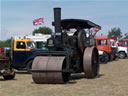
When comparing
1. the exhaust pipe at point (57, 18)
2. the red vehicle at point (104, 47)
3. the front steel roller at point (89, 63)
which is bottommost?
the red vehicle at point (104, 47)

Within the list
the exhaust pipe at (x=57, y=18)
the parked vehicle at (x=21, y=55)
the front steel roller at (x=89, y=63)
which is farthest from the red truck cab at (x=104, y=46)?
the exhaust pipe at (x=57, y=18)

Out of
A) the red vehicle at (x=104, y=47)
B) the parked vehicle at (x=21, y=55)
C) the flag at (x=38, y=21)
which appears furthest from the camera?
the flag at (x=38, y=21)

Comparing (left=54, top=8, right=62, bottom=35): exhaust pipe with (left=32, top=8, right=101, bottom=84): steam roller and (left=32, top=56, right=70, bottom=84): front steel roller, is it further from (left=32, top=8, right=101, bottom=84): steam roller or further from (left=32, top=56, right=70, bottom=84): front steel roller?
(left=32, top=56, right=70, bottom=84): front steel roller

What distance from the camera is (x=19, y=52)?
15.4 metres

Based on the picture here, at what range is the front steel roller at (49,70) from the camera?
32.4 feet

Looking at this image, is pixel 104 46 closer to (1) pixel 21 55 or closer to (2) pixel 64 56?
(1) pixel 21 55

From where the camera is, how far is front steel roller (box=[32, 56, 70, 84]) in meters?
9.89

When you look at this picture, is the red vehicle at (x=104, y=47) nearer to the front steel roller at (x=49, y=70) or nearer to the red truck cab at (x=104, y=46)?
the red truck cab at (x=104, y=46)

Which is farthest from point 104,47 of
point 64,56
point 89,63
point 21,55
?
point 64,56

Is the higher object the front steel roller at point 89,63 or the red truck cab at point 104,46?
the front steel roller at point 89,63

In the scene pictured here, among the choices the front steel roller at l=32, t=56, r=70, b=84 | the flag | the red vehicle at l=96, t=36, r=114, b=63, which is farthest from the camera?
the flag

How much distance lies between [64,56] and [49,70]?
800 millimetres

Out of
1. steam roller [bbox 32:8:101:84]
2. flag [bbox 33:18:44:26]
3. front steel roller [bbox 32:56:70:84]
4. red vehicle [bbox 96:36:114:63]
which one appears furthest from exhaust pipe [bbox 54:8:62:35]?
flag [bbox 33:18:44:26]

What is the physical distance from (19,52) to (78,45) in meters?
4.48
